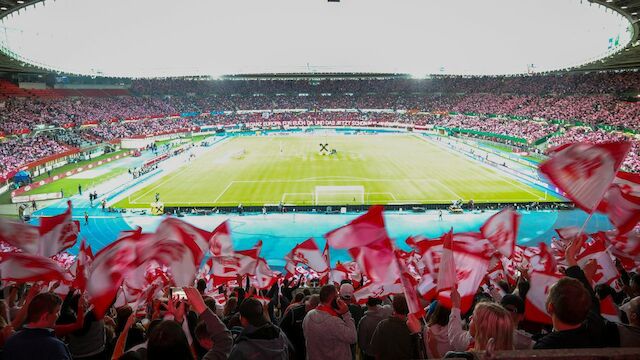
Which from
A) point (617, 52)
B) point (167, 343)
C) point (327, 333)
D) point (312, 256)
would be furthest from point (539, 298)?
point (617, 52)

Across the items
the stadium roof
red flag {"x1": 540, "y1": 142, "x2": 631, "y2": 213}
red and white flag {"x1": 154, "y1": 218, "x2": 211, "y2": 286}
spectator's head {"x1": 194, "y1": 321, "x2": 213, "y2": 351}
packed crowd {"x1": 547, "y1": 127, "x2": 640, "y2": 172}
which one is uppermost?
the stadium roof

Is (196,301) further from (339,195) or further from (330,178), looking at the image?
(330,178)

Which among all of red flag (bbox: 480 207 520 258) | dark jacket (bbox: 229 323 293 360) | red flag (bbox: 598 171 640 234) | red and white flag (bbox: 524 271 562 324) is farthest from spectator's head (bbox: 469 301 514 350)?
red flag (bbox: 598 171 640 234)

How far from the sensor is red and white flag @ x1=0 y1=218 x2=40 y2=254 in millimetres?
8430

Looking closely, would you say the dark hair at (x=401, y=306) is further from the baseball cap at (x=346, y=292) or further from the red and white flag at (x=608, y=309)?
the red and white flag at (x=608, y=309)

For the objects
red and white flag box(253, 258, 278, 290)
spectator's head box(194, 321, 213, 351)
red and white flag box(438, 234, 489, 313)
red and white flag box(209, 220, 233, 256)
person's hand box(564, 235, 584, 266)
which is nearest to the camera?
spectator's head box(194, 321, 213, 351)

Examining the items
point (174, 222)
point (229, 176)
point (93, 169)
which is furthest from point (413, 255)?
point (93, 169)

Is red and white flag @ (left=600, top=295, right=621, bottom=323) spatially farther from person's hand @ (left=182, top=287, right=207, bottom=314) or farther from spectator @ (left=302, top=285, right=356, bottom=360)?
person's hand @ (left=182, top=287, right=207, bottom=314)

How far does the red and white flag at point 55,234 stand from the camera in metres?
9.32

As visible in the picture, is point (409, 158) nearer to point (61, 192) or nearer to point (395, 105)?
point (61, 192)

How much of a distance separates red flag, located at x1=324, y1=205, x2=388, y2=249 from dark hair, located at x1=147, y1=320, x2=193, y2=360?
498 centimetres

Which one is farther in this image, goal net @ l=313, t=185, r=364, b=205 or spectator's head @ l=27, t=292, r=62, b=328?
goal net @ l=313, t=185, r=364, b=205

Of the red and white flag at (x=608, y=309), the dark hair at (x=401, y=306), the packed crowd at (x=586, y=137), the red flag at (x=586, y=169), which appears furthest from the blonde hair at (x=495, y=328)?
the packed crowd at (x=586, y=137)

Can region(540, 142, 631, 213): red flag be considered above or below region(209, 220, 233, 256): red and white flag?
above
